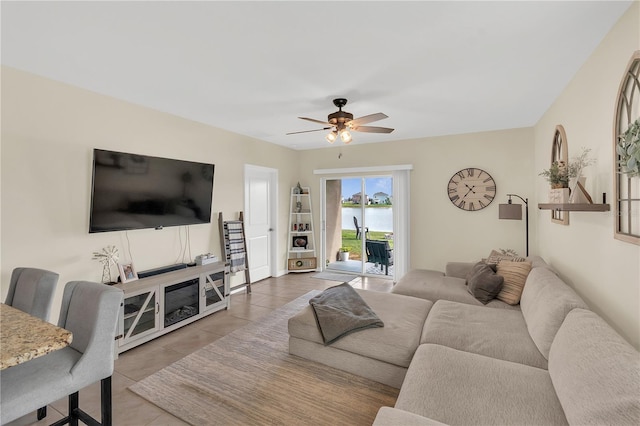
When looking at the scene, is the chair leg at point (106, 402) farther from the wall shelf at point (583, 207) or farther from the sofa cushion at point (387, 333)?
the wall shelf at point (583, 207)

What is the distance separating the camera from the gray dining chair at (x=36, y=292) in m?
1.90

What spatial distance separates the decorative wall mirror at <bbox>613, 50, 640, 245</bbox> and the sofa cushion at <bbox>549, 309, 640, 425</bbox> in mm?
537

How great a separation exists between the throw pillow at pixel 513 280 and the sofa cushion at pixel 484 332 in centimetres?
27

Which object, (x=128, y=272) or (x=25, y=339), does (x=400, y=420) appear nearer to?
(x=25, y=339)

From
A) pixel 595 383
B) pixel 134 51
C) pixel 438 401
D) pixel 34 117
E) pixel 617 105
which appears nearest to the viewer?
pixel 595 383

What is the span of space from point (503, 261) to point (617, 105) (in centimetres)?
184

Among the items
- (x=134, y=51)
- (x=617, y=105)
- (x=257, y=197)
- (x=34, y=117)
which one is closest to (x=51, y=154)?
(x=34, y=117)

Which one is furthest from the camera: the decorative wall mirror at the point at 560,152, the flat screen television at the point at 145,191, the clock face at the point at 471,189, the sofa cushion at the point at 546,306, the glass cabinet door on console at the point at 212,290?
the clock face at the point at 471,189

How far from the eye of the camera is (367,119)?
9.41 ft

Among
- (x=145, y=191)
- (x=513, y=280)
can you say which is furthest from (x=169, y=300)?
(x=513, y=280)

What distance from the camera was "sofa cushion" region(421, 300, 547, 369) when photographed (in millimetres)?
1904

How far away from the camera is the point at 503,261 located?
310cm

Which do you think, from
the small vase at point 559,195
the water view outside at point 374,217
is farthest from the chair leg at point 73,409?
the water view outside at point 374,217

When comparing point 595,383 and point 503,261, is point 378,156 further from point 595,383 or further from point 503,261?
point 595,383
